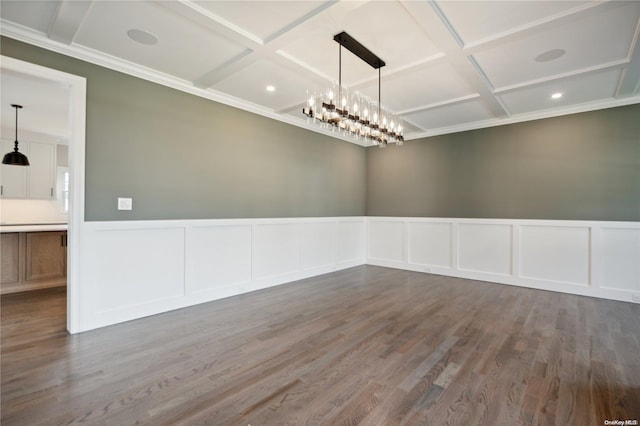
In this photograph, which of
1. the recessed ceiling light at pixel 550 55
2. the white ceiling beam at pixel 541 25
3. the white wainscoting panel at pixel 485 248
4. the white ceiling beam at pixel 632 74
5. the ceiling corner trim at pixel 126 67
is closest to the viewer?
the white ceiling beam at pixel 541 25

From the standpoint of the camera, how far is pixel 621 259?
4203 millimetres

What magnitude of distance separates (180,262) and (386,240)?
432cm

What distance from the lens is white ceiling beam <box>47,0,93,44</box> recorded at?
234cm

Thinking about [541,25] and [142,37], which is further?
[142,37]

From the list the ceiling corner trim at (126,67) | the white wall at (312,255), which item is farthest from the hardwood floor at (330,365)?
the ceiling corner trim at (126,67)

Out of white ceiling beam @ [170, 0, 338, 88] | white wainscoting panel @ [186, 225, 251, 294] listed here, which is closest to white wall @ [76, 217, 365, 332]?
white wainscoting panel @ [186, 225, 251, 294]

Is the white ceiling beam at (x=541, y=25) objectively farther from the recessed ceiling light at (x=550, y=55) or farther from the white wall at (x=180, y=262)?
the white wall at (x=180, y=262)

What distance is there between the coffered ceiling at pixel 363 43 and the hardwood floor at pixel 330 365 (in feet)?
9.44

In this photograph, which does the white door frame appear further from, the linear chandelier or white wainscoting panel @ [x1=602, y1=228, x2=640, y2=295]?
white wainscoting panel @ [x1=602, y1=228, x2=640, y2=295]

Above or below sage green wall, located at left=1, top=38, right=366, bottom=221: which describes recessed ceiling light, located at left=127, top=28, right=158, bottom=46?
above

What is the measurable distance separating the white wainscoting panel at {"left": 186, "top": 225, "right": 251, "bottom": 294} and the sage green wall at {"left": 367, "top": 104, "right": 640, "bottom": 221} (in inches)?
137

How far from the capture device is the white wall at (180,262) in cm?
314

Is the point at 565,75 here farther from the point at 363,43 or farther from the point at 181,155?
the point at 181,155

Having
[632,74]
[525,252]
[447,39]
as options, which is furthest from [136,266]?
[632,74]
